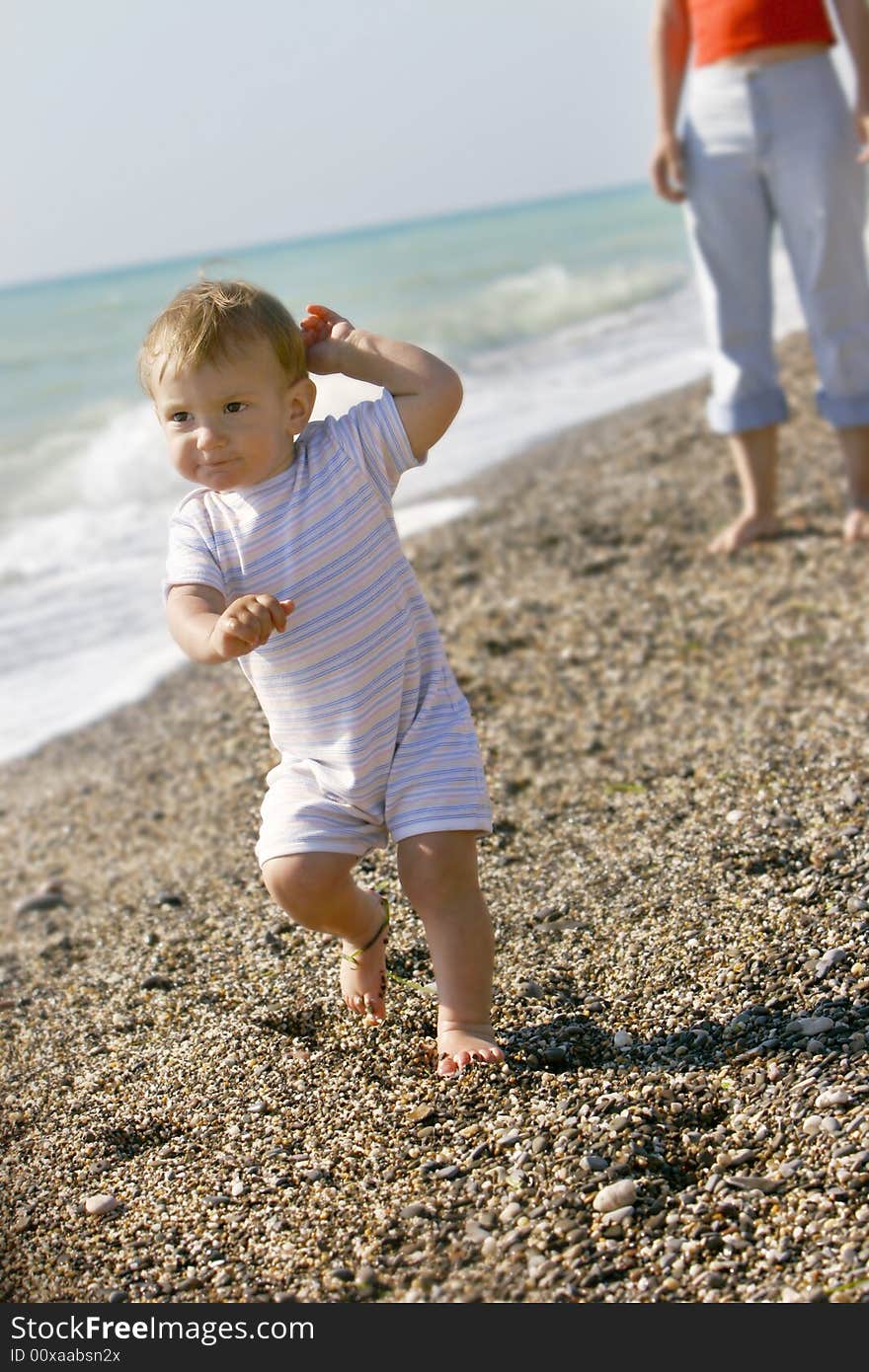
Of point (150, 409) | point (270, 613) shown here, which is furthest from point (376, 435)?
point (150, 409)

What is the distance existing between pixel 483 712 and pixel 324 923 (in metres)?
1.64

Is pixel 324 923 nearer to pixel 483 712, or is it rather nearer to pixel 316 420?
pixel 316 420

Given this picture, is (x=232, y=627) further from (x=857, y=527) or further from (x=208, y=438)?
(x=857, y=527)

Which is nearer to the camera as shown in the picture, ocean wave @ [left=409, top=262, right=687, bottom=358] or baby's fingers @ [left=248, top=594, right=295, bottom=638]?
baby's fingers @ [left=248, top=594, right=295, bottom=638]

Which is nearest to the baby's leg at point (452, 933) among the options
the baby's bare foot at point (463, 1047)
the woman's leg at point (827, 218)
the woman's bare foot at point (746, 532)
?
the baby's bare foot at point (463, 1047)

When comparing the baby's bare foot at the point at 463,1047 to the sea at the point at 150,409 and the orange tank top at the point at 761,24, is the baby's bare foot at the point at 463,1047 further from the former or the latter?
the orange tank top at the point at 761,24

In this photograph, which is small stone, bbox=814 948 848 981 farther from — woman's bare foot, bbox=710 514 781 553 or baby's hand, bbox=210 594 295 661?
woman's bare foot, bbox=710 514 781 553

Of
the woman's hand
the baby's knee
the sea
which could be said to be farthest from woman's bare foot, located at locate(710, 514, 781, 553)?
the baby's knee

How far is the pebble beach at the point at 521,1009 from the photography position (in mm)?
1944

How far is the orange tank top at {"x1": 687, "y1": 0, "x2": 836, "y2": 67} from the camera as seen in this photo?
15.2 ft

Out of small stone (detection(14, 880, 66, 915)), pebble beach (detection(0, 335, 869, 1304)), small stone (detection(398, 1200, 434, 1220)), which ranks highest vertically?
small stone (detection(398, 1200, 434, 1220))

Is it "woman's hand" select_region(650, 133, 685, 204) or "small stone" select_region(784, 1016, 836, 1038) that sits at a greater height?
"woman's hand" select_region(650, 133, 685, 204)

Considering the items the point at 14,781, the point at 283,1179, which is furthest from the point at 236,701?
the point at 283,1179

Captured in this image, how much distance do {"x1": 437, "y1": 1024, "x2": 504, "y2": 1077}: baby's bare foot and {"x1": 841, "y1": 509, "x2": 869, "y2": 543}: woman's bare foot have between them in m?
3.11
